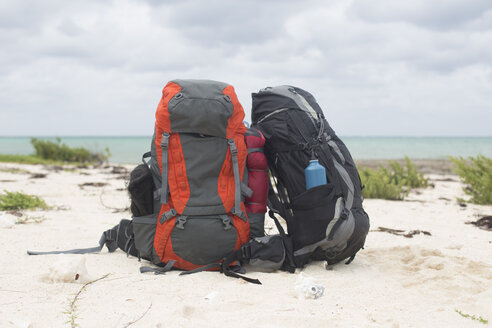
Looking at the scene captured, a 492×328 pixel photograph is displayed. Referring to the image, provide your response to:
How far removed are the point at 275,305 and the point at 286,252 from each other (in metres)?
0.89

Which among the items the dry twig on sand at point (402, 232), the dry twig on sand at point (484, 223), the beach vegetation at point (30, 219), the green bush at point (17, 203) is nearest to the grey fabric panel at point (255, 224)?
the dry twig on sand at point (402, 232)

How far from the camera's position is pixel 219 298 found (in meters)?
2.61

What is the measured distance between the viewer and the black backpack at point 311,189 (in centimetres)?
328

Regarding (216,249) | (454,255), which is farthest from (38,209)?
(454,255)

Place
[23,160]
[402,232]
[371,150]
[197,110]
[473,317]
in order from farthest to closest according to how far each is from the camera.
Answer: [371,150], [23,160], [402,232], [197,110], [473,317]

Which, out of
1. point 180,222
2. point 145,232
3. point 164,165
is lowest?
point 145,232

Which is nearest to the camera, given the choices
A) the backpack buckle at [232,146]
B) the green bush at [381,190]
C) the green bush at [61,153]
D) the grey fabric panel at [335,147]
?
the backpack buckle at [232,146]

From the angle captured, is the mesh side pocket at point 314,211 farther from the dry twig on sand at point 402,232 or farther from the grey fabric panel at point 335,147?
the dry twig on sand at point 402,232

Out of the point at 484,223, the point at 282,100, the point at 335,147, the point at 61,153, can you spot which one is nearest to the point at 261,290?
the point at 335,147

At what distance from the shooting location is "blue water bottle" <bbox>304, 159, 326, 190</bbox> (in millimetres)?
3295

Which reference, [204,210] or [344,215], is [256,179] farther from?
[344,215]

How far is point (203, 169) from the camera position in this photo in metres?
3.17

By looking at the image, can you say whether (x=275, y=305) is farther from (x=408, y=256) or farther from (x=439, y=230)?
(x=439, y=230)

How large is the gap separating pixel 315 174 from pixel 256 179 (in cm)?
49
